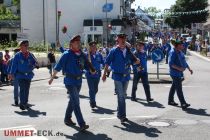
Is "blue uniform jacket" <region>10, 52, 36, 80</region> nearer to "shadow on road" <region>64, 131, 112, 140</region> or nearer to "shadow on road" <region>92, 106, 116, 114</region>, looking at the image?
"shadow on road" <region>92, 106, 116, 114</region>

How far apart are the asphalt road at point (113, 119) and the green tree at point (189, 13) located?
2596 inches

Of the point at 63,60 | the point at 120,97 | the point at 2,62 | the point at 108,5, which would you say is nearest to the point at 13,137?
the point at 63,60

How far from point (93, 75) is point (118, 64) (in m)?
2.49

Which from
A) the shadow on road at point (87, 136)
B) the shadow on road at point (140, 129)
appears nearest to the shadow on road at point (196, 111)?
the shadow on road at point (140, 129)

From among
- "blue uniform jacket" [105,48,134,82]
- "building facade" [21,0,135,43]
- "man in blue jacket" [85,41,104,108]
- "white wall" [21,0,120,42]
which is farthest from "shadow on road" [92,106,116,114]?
"white wall" [21,0,120,42]

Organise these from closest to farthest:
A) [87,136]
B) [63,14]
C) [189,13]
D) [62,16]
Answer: [87,136] → [62,16] → [63,14] → [189,13]

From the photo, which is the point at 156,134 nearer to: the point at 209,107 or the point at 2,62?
the point at 209,107

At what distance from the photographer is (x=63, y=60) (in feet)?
31.2

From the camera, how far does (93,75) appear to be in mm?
12836

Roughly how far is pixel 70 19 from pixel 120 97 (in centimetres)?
5008

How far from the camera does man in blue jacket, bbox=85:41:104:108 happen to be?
1261 centimetres

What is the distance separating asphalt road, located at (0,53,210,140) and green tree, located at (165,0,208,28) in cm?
6593

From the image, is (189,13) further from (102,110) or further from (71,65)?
(71,65)

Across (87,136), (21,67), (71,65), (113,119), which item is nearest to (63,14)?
(21,67)
